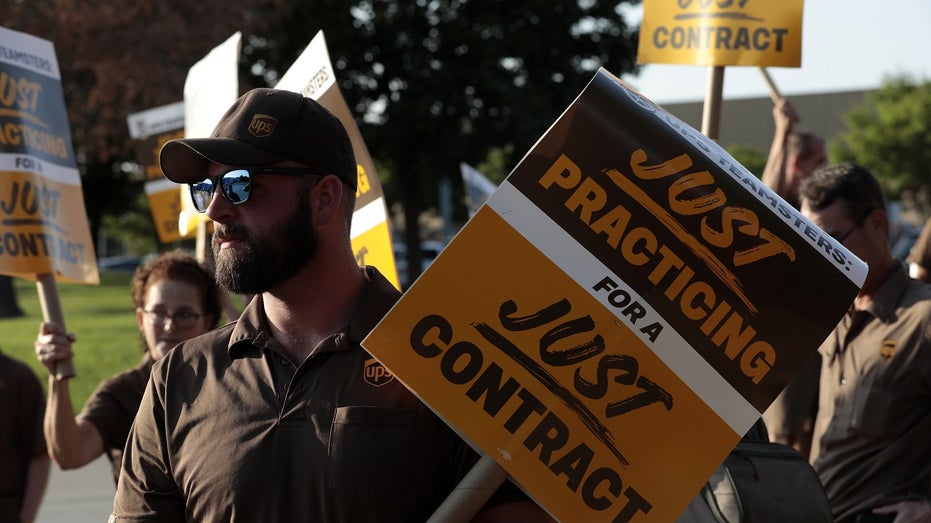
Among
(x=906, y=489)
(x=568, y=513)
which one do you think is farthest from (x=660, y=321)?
(x=906, y=489)

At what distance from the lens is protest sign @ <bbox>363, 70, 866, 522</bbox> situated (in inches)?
98.1

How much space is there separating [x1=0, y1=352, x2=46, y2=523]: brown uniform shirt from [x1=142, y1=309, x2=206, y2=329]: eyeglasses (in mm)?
655

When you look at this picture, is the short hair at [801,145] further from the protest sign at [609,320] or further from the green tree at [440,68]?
→ the green tree at [440,68]

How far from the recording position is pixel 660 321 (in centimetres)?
254

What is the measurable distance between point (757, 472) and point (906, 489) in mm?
1182

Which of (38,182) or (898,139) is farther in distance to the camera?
(898,139)

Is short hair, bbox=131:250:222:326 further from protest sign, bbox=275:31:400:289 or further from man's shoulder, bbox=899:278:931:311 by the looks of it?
man's shoulder, bbox=899:278:931:311

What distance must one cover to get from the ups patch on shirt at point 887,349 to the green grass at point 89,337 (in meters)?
6.01

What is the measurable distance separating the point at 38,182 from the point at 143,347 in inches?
30.3

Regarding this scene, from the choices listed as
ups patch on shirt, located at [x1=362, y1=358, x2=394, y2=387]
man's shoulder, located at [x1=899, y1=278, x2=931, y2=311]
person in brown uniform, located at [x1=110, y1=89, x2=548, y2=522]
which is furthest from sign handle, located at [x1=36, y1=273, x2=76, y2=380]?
man's shoulder, located at [x1=899, y1=278, x2=931, y2=311]

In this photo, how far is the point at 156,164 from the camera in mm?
8750

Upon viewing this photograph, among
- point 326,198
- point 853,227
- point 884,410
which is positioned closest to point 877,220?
point 853,227

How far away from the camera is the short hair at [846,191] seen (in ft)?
14.4

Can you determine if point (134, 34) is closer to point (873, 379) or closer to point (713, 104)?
point (713, 104)
